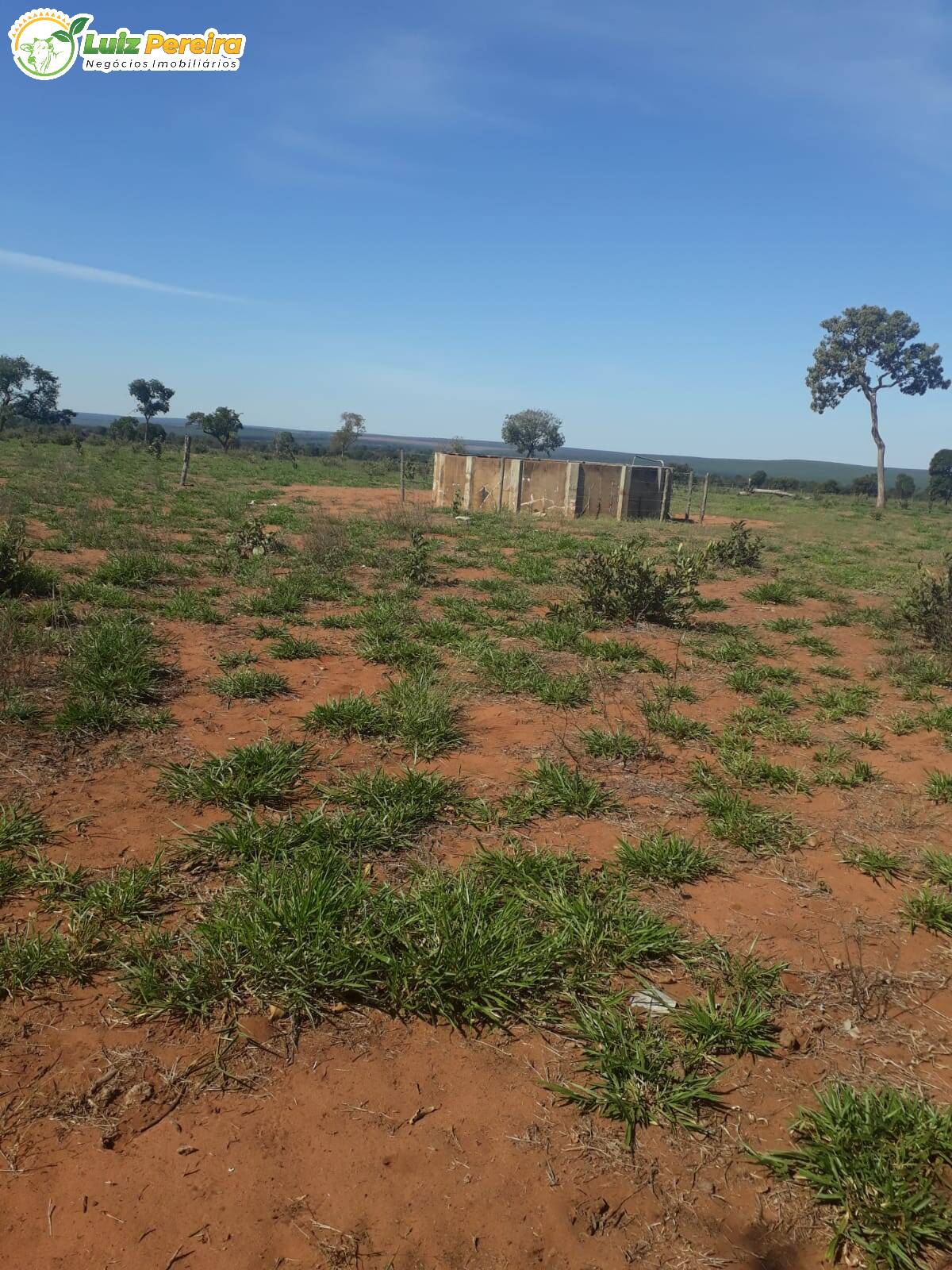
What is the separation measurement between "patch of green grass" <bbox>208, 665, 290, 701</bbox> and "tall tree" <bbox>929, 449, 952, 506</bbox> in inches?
1912

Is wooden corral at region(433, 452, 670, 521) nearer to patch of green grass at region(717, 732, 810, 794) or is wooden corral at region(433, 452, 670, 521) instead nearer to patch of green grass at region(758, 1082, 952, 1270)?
patch of green grass at region(717, 732, 810, 794)

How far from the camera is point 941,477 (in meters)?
51.4

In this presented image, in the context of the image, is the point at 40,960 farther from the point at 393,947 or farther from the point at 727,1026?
the point at 727,1026

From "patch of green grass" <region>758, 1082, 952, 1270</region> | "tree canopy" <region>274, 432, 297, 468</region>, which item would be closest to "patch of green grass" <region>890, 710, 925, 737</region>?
"patch of green grass" <region>758, 1082, 952, 1270</region>

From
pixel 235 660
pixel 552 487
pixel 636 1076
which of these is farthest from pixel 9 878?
pixel 552 487

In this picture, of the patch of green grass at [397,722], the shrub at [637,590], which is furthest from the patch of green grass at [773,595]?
the patch of green grass at [397,722]

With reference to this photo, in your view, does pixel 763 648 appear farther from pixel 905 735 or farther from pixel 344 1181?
pixel 344 1181

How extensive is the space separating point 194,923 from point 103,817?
106cm

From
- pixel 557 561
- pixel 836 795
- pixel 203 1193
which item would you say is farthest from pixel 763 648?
pixel 203 1193

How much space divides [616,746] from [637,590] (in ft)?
12.8

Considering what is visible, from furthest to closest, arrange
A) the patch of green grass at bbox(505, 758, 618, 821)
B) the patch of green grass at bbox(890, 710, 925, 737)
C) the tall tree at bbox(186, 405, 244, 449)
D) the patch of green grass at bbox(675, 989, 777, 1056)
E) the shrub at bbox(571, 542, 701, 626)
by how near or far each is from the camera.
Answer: the tall tree at bbox(186, 405, 244, 449), the shrub at bbox(571, 542, 701, 626), the patch of green grass at bbox(890, 710, 925, 737), the patch of green grass at bbox(505, 758, 618, 821), the patch of green grass at bbox(675, 989, 777, 1056)

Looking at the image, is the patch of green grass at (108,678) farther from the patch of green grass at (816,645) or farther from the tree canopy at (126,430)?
the tree canopy at (126,430)

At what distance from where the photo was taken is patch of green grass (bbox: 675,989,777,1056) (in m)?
2.47

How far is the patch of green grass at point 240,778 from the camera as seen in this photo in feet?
12.6
